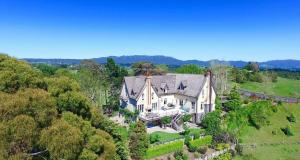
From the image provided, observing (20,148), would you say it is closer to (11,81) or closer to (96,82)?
(11,81)

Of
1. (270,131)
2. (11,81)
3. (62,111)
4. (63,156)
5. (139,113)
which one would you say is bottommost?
(270,131)

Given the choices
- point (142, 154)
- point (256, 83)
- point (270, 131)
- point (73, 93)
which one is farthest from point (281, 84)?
point (73, 93)

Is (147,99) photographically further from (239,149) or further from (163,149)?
(239,149)

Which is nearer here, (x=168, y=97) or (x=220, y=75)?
(x=168, y=97)

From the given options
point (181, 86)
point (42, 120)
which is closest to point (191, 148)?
point (181, 86)

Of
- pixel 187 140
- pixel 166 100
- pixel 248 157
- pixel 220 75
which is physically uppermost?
pixel 220 75

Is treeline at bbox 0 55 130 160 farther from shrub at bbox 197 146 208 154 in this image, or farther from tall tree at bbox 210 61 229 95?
tall tree at bbox 210 61 229 95

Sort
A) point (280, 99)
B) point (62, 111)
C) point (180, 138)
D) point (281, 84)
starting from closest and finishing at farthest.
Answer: point (62, 111) → point (180, 138) → point (280, 99) → point (281, 84)
